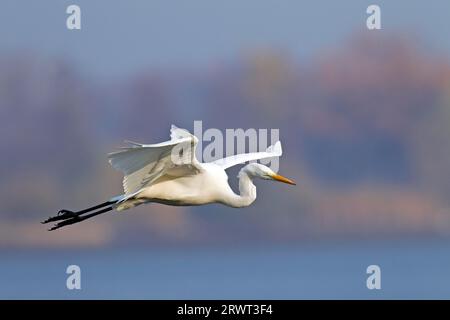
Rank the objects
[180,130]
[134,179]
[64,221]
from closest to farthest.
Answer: [180,130] → [134,179] → [64,221]

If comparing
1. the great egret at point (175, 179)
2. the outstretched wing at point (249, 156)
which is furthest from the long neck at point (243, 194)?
the outstretched wing at point (249, 156)

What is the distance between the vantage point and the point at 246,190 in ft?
50.5

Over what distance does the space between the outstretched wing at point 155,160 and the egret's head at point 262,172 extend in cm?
74

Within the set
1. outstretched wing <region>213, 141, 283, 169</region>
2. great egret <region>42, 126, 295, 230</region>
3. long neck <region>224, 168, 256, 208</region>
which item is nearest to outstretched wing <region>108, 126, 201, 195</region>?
great egret <region>42, 126, 295, 230</region>

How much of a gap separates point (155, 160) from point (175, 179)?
0.76 metres

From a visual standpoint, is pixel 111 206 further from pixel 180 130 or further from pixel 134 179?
Answer: pixel 180 130

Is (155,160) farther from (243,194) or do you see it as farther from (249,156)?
(249,156)

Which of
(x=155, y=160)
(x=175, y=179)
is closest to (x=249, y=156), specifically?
(x=175, y=179)

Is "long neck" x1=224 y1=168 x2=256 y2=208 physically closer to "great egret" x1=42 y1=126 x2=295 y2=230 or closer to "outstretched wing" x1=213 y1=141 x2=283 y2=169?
"great egret" x1=42 y1=126 x2=295 y2=230

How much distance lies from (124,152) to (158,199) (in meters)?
1.44

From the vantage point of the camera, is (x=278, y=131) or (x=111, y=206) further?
(x=278, y=131)

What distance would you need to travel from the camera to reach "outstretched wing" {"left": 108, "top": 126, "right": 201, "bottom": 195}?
13820 millimetres

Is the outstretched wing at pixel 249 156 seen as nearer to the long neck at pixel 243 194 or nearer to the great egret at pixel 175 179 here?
the great egret at pixel 175 179

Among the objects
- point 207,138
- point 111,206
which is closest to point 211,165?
point 207,138
